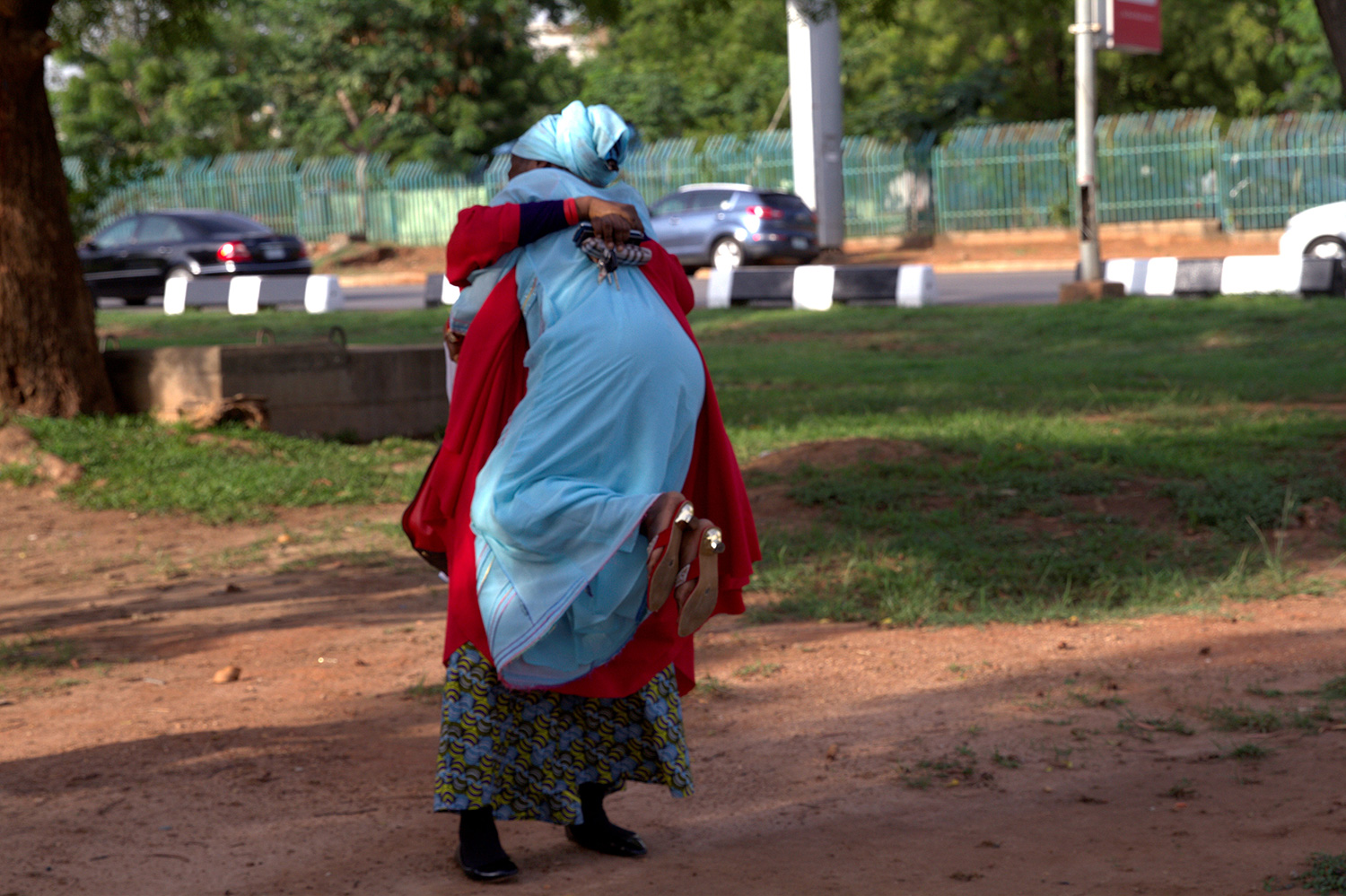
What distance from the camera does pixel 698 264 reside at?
24.4 meters

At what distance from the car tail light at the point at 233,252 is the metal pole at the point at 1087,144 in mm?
11735

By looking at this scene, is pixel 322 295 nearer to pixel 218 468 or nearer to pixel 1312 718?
pixel 218 468

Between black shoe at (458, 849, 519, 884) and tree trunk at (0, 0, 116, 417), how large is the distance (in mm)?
6127

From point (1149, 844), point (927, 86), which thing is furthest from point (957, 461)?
point (927, 86)

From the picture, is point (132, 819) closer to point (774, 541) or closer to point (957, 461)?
point (774, 541)

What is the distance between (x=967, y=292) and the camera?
720 inches

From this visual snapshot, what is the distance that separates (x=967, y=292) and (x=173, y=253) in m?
11.3

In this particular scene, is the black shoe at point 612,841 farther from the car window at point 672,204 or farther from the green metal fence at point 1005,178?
the green metal fence at point 1005,178

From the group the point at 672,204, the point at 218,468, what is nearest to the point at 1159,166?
the point at 672,204

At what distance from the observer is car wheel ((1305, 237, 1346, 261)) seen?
17.4m

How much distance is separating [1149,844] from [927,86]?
32037mm

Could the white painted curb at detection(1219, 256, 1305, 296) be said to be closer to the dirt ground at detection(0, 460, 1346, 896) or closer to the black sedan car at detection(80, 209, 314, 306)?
the dirt ground at detection(0, 460, 1346, 896)

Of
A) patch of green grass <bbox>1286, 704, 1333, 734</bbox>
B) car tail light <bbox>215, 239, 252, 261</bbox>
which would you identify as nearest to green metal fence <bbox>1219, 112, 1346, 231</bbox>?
car tail light <bbox>215, 239, 252, 261</bbox>

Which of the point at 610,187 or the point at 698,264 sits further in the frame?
the point at 698,264
